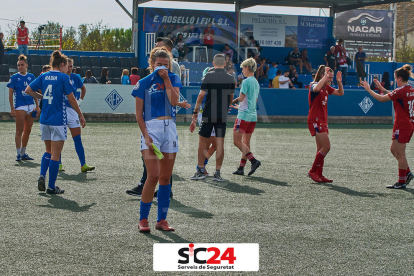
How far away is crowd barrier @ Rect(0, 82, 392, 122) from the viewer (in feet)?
66.1

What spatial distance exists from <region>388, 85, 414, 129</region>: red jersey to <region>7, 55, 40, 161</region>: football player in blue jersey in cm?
673

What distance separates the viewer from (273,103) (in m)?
22.2

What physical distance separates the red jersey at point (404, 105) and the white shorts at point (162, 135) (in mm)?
4493

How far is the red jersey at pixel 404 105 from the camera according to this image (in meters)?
8.11

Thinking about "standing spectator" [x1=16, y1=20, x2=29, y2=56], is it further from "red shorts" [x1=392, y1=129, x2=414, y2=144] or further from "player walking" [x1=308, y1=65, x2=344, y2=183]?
"red shorts" [x1=392, y1=129, x2=414, y2=144]

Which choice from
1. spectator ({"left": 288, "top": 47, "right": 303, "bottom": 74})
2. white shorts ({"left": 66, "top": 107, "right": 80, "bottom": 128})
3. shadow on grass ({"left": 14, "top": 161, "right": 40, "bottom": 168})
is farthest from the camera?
spectator ({"left": 288, "top": 47, "right": 303, "bottom": 74})

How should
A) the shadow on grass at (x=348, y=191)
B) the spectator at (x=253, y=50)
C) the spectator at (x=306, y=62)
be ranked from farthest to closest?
the spectator at (x=306, y=62) < the spectator at (x=253, y=50) < the shadow on grass at (x=348, y=191)

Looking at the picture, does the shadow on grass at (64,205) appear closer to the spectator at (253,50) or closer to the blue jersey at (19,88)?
the blue jersey at (19,88)

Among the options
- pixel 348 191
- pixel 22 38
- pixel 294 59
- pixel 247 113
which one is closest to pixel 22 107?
pixel 247 113

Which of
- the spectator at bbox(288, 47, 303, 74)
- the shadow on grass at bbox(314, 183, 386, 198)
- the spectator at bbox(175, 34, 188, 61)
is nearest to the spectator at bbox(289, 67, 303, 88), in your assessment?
the spectator at bbox(288, 47, 303, 74)

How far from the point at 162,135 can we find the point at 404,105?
479 centimetres

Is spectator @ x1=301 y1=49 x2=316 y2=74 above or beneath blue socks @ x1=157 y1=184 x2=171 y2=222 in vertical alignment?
above

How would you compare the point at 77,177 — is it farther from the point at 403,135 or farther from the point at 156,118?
the point at 403,135

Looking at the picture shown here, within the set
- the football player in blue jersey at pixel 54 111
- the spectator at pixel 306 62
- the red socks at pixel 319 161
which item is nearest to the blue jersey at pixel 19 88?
the football player in blue jersey at pixel 54 111
